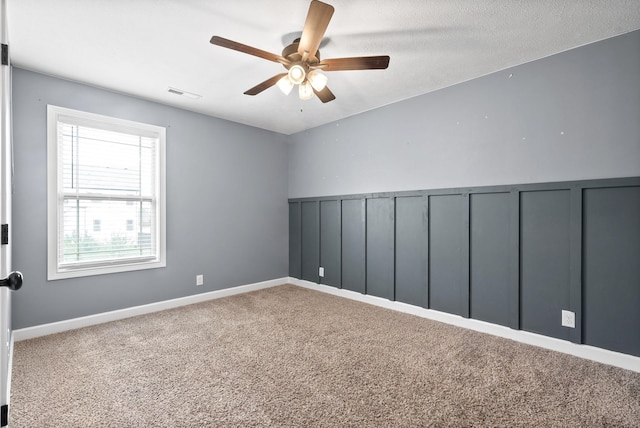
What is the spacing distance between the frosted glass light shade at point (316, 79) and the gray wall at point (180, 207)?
2.33 metres

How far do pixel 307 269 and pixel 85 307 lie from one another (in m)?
2.80

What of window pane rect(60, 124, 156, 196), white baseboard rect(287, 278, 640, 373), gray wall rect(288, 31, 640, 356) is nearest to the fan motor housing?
gray wall rect(288, 31, 640, 356)

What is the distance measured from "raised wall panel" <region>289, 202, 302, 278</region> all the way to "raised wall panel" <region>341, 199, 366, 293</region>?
3.08 ft

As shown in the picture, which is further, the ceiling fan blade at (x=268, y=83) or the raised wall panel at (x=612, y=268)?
the ceiling fan blade at (x=268, y=83)

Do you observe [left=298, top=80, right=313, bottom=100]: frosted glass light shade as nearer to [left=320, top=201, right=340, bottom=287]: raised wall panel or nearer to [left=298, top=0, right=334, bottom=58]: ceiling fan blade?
[left=298, top=0, right=334, bottom=58]: ceiling fan blade

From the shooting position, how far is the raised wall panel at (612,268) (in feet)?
7.52

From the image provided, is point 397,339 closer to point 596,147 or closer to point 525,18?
point 596,147

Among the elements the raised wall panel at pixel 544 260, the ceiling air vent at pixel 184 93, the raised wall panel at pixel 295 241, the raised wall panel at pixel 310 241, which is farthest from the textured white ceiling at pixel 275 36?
the raised wall panel at pixel 295 241

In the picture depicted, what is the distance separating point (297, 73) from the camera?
7.25 ft

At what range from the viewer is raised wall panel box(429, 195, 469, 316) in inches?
125

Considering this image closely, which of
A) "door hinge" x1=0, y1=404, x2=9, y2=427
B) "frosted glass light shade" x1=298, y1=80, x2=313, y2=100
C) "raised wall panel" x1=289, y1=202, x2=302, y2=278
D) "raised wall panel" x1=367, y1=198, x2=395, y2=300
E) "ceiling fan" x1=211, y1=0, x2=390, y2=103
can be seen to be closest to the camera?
"door hinge" x1=0, y1=404, x2=9, y2=427

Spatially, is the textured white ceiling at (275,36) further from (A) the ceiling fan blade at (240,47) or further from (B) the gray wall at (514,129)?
(A) the ceiling fan blade at (240,47)

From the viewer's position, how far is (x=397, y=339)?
112 inches

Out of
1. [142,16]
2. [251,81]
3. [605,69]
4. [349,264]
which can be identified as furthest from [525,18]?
[349,264]
